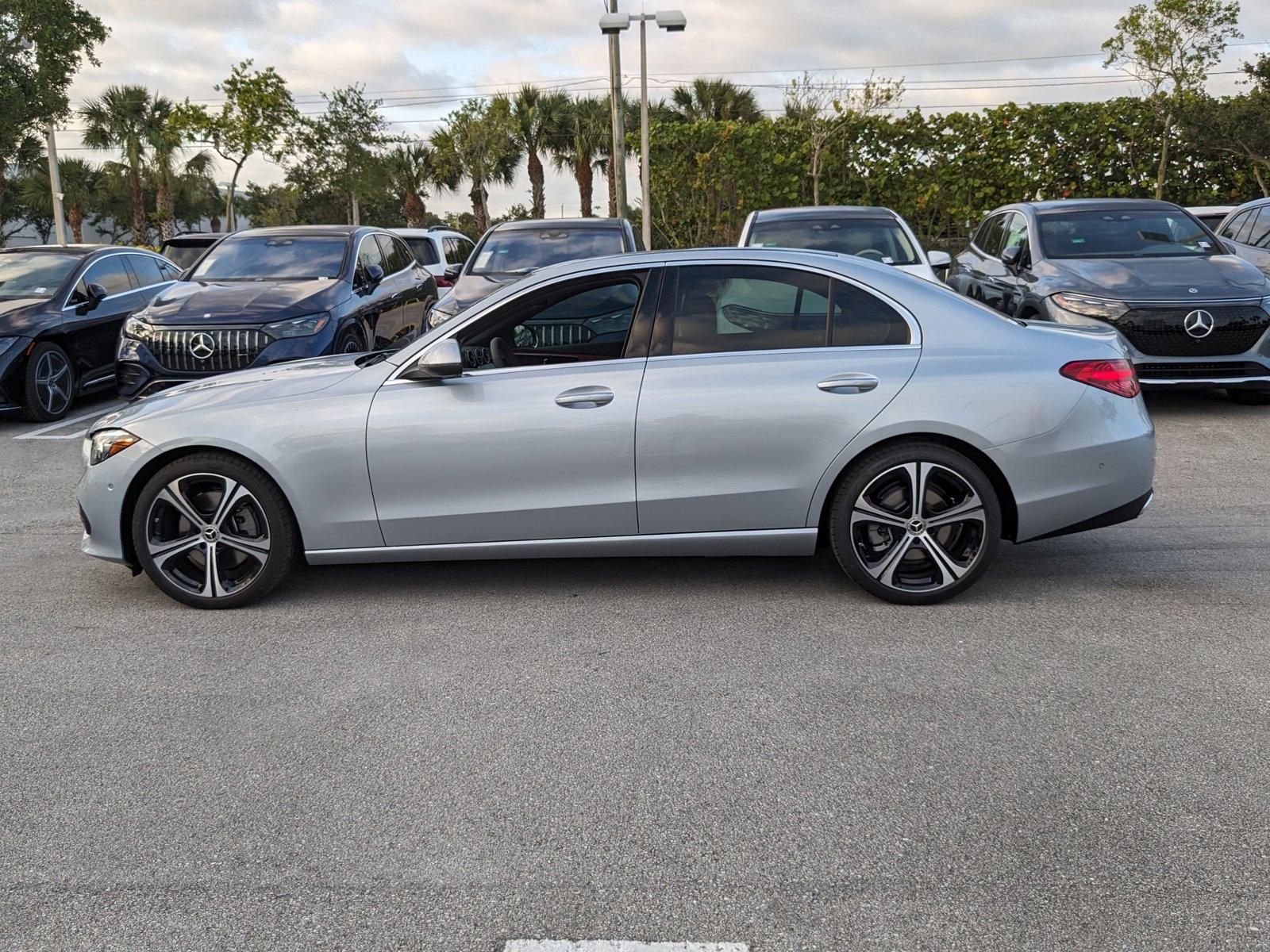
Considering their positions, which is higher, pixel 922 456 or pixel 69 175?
pixel 69 175

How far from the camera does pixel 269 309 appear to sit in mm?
9203

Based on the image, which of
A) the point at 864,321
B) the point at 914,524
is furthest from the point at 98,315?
the point at 914,524

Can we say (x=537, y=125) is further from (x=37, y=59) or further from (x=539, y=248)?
(x=539, y=248)

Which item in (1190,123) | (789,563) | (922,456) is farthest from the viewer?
(1190,123)

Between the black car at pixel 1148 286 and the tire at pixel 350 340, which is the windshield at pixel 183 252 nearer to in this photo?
the tire at pixel 350 340

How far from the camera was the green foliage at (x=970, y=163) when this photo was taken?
71.4 feet

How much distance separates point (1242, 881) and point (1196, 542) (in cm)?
331

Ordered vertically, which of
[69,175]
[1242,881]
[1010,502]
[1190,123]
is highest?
[69,175]

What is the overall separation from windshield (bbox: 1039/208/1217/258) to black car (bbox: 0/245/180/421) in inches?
359

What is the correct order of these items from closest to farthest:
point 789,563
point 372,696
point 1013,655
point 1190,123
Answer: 1. point 372,696
2. point 1013,655
3. point 789,563
4. point 1190,123

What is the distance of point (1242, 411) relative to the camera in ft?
30.9

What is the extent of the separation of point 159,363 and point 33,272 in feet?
10.1

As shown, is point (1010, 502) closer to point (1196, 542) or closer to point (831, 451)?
point (831, 451)

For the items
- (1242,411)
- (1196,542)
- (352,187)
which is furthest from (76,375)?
(352,187)
